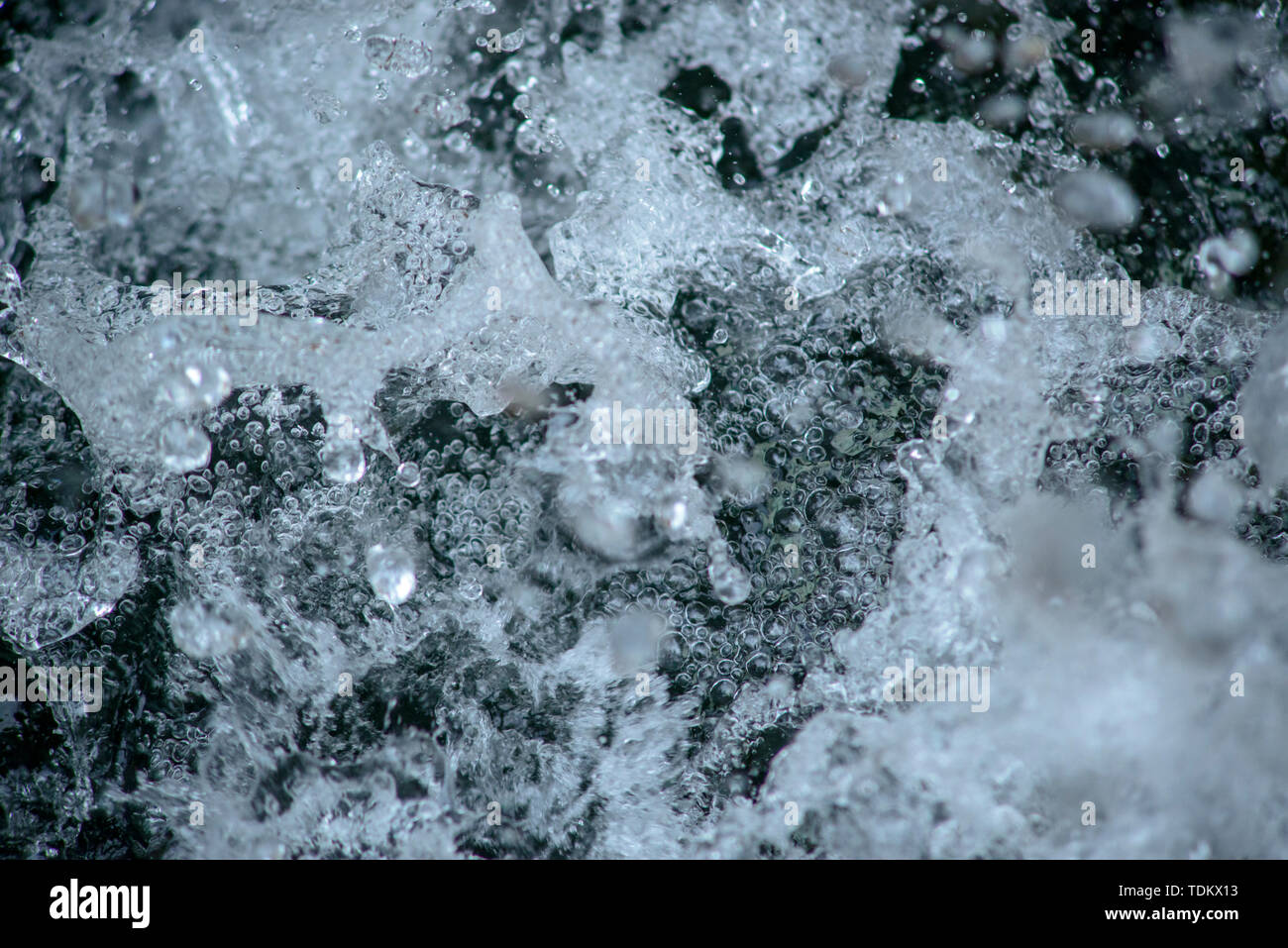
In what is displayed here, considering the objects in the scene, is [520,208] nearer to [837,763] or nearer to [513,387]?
[513,387]

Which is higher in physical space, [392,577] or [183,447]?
[183,447]

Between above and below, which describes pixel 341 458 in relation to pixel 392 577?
above

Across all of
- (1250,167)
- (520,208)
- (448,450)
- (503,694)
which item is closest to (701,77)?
(520,208)

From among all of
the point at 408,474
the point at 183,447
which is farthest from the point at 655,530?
the point at 183,447

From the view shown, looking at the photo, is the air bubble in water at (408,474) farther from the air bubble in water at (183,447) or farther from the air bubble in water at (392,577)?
the air bubble in water at (183,447)

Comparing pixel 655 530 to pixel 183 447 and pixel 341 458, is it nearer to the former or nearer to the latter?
pixel 341 458

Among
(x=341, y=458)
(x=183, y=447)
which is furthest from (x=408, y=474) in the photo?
(x=183, y=447)

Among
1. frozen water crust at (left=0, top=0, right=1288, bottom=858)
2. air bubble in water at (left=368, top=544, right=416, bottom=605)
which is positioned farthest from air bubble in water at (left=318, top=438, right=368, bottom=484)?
air bubble in water at (left=368, top=544, right=416, bottom=605)

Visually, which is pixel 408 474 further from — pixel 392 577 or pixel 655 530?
pixel 655 530
